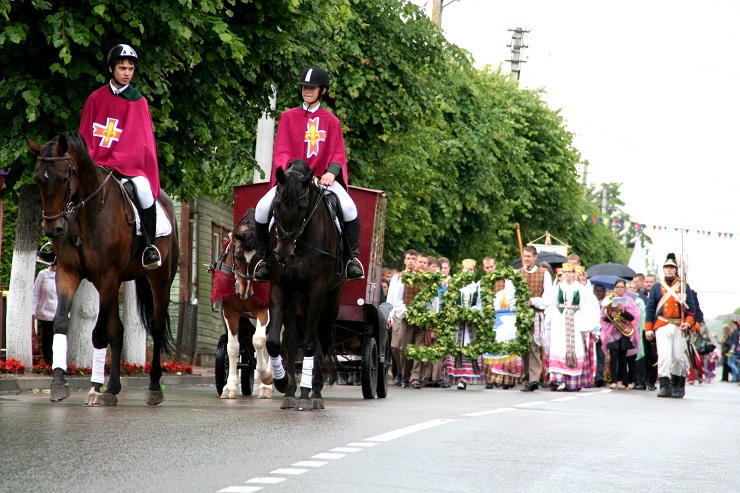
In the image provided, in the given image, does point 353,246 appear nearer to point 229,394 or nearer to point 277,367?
point 277,367

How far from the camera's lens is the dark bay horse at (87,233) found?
12.3 m

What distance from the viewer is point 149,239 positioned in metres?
13.5

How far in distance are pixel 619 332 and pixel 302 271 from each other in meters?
15.8

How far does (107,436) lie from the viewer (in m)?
9.39

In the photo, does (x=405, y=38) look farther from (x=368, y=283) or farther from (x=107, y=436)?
(x=107, y=436)

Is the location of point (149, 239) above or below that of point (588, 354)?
above

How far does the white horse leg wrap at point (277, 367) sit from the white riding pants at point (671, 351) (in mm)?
10212

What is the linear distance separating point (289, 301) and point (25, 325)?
7190 mm

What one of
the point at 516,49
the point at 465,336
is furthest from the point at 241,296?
the point at 516,49

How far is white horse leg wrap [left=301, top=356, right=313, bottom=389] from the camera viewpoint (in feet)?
44.9

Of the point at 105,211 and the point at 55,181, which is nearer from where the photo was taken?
the point at 55,181

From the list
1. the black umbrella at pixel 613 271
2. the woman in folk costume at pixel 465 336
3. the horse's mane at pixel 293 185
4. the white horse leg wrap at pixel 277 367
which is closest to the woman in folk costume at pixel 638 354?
the black umbrella at pixel 613 271

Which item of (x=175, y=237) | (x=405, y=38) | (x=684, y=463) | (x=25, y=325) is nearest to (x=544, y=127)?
(x=405, y=38)

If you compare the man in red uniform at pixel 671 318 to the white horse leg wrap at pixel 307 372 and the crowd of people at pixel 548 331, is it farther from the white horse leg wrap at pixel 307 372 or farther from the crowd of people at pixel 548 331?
the white horse leg wrap at pixel 307 372
